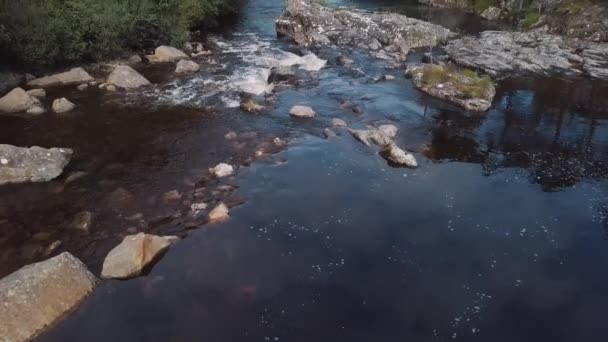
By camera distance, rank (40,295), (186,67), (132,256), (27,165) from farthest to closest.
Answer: (186,67), (27,165), (132,256), (40,295)

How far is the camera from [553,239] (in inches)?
666

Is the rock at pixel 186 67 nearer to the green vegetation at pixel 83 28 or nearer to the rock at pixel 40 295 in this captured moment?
the green vegetation at pixel 83 28

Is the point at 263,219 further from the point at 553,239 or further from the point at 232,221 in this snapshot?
the point at 553,239

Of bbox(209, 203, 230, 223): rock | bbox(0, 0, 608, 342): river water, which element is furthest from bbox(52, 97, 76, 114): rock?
bbox(209, 203, 230, 223): rock

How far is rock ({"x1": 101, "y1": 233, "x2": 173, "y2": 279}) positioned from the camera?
14.1 meters

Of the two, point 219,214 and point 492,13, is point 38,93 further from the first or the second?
point 492,13

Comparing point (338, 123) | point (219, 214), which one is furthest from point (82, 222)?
point (338, 123)

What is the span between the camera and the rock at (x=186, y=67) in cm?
3200

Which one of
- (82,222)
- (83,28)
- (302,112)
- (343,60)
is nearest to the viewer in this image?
(82,222)

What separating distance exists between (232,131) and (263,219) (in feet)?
25.5

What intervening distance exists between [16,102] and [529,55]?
3582 cm

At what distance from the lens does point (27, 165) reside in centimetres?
1894

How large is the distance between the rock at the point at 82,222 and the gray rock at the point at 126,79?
13981mm

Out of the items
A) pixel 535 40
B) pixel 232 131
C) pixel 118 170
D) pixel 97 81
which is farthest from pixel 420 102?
pixel 535 40
